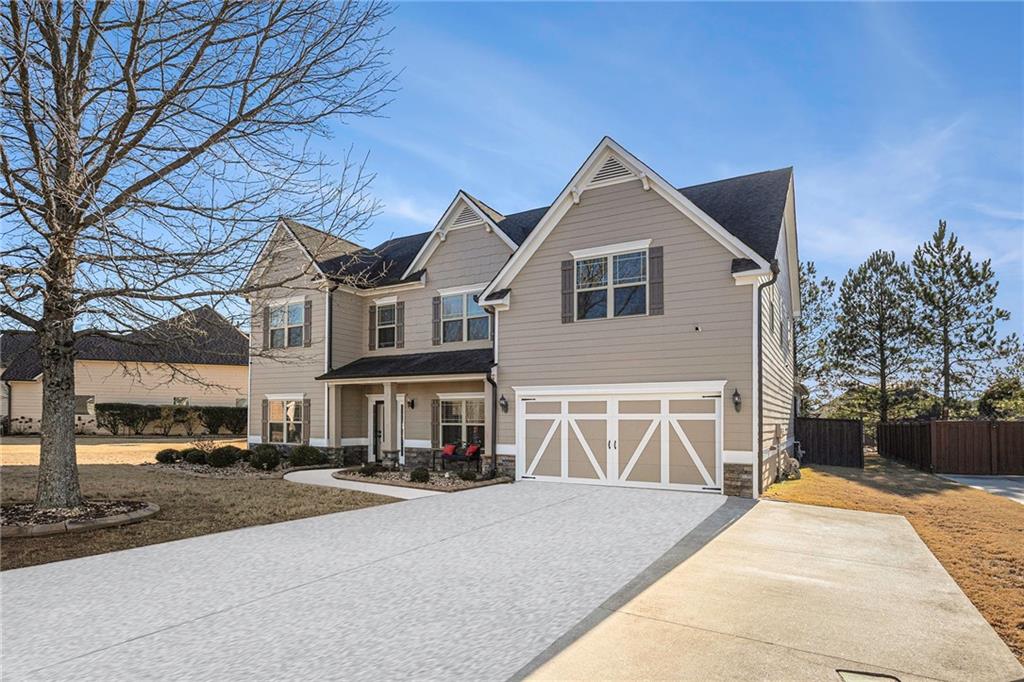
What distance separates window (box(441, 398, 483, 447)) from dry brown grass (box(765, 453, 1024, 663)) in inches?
302

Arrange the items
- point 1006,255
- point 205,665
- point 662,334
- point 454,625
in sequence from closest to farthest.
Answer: point 205,665 < point 454,625 < point 662,334 < point 1006,255

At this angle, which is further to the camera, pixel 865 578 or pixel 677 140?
pixel 677 140

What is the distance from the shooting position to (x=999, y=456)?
17719mm

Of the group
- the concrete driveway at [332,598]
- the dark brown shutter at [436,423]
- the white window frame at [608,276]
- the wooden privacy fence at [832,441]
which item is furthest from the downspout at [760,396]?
the wooden privacy fence at [832,441]

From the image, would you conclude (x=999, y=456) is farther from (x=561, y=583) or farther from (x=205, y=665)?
(x=205, y=665)

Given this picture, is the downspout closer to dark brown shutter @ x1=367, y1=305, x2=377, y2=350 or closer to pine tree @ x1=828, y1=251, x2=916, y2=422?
dark brown shutter @ x1=367, y1=305, x2=377, y2=350

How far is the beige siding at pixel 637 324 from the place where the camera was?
1198 cm

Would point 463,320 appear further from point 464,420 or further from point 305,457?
point 305,457

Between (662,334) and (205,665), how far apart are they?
10.6 meters

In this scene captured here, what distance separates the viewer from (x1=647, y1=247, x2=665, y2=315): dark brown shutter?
12875mm

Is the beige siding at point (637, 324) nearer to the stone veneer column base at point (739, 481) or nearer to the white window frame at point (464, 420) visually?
the stone veneer column base at point (739, 481)

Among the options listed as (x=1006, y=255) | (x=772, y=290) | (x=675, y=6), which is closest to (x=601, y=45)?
(x=675, y=6)

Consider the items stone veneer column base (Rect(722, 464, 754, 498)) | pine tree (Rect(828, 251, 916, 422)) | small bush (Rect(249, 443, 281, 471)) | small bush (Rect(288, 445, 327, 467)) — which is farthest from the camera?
pine tree (Rect(828, 251, 916, 422))

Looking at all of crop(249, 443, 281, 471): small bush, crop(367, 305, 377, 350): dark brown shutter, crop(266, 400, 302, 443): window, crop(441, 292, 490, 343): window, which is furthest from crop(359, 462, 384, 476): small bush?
crop(367, 305, 377, 350): dark brown shutter
